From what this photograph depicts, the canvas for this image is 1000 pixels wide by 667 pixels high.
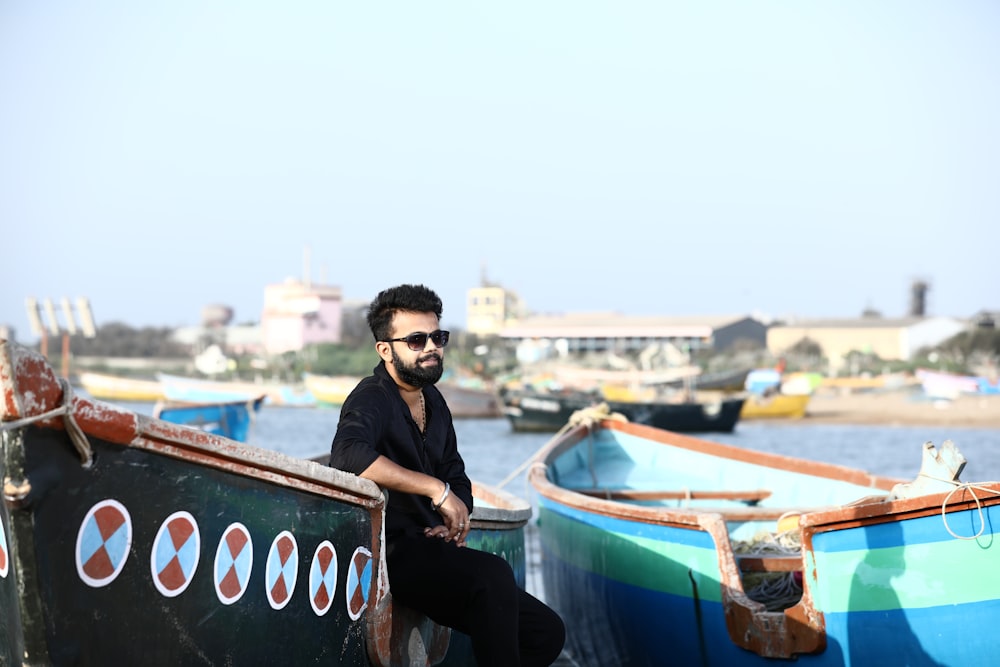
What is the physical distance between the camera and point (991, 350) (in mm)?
66750

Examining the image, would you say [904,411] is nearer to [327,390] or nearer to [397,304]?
[327,390]

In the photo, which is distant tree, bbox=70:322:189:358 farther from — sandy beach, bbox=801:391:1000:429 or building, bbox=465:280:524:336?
sandy beach, bbox=801:391:1000:429

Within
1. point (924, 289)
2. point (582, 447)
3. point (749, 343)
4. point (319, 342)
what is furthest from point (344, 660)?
point (924, 289)

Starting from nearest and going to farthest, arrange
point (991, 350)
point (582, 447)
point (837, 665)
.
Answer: point (837, 665) < point (582, 447) < point (991, 350)

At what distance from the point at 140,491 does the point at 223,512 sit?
1.07ft

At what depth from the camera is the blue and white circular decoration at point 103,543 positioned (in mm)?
2789

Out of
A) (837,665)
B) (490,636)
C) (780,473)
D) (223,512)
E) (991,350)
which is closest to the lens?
(223,512)

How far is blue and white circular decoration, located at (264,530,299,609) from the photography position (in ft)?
11.2

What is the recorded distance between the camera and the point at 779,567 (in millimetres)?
6320

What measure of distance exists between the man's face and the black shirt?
0.06 meters

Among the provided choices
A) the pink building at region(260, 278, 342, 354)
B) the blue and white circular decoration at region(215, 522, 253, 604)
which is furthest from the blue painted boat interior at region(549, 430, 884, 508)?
the pink building at region(260, 278, 342, 354)

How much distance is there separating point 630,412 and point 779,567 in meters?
27.9

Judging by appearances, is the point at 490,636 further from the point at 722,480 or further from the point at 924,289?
the point at 924,289

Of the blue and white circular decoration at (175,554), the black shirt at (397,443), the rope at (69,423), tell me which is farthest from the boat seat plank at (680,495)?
the rope at (69,423)
